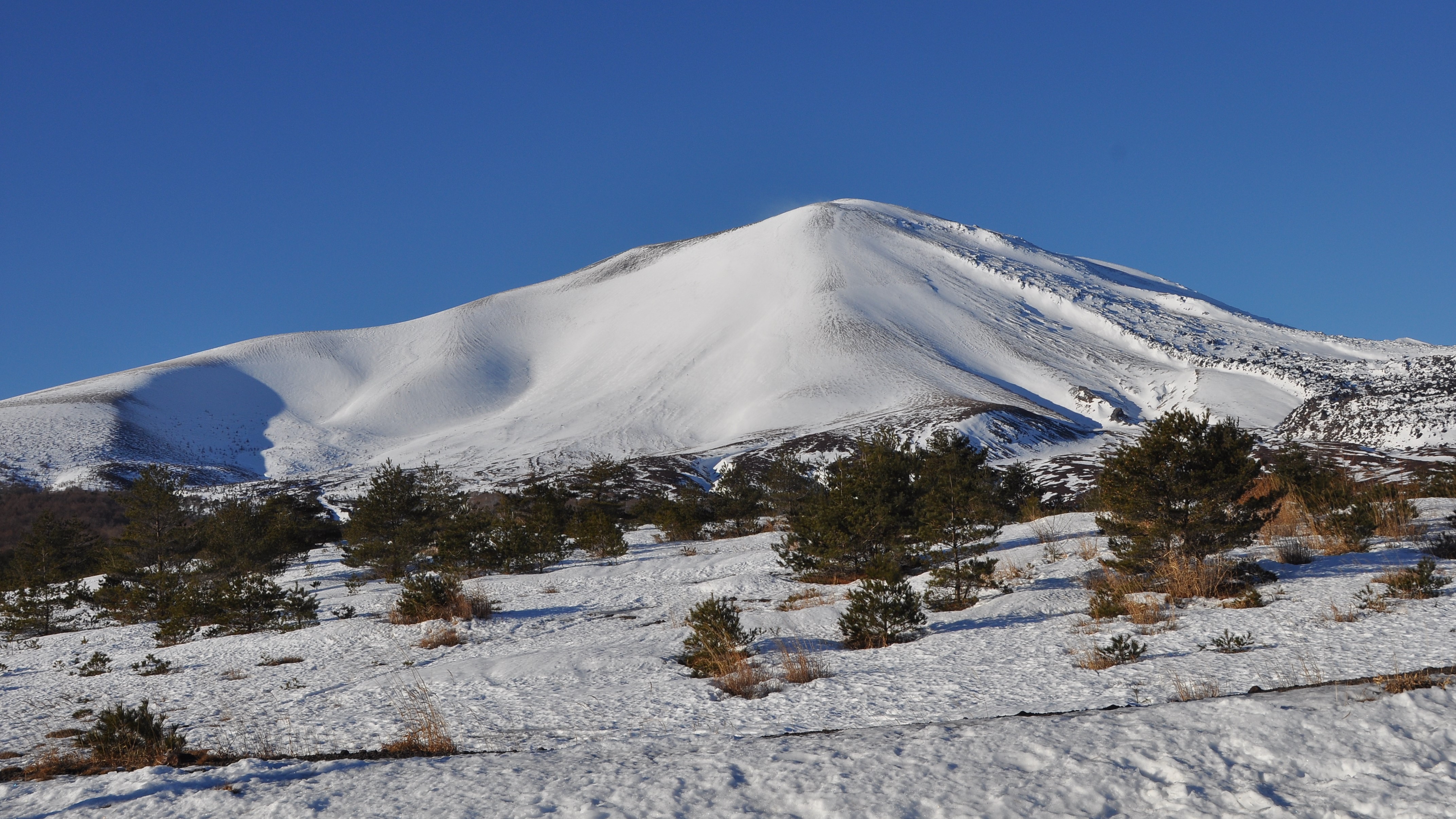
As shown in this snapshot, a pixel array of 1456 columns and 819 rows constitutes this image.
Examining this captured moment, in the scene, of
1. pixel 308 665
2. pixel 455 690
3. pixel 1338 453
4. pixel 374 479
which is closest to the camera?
pixel 455 690

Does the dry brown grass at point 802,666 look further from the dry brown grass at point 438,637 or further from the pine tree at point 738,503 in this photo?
the pine tree at point 738,503

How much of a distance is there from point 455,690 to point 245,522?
677 inches

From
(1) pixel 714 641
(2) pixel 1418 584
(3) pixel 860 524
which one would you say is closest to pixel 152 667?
(1) pixel 714 641

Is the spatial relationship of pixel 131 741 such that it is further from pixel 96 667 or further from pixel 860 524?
pixel 860 524

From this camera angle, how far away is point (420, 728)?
17.3ft

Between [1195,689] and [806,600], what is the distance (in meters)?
6.38

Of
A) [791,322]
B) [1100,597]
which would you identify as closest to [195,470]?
[791,322]

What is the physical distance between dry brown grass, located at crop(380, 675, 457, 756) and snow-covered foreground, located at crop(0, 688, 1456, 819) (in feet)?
1.62

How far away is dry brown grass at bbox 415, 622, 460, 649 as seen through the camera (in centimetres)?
988

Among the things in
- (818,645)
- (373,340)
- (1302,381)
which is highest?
(373,340)

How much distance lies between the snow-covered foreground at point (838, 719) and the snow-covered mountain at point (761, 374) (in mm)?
58917

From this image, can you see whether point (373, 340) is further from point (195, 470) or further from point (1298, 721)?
point (1298, 721)

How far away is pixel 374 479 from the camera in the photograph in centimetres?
1959

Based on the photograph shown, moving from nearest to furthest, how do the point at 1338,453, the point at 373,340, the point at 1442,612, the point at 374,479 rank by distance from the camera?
1. the point at 1442,612
2. the point at 374,479
3. the point at 1338,453
4. the point at 373,340
